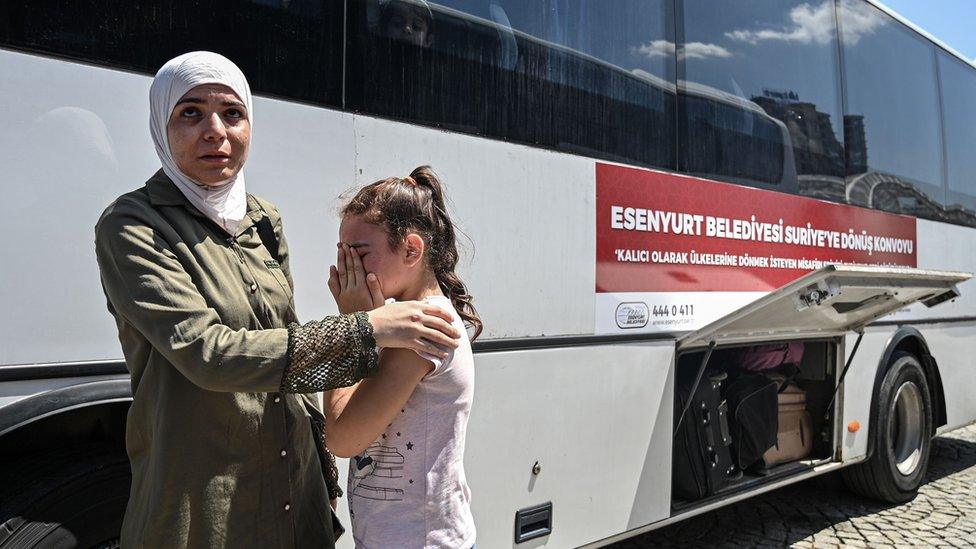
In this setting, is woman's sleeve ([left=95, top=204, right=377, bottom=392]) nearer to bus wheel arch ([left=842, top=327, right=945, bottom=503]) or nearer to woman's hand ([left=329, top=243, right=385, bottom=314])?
woman's hand ([left=329, top=243, right=385, bottom=314])

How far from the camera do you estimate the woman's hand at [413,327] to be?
156cm

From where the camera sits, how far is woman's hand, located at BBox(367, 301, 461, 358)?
5.12ft

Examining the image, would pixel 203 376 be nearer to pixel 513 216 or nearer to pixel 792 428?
pixel 513 216

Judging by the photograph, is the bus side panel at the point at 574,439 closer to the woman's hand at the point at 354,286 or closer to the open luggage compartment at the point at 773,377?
the open luggage compartment at the point at 773,377

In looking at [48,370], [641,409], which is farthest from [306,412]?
[641,409]

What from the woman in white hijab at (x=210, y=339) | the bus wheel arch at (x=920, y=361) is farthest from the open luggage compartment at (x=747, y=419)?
the woman in white hijab at (x=210, y=339)

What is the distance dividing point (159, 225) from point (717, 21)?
3.37 metres

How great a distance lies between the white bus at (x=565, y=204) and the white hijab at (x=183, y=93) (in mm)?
540

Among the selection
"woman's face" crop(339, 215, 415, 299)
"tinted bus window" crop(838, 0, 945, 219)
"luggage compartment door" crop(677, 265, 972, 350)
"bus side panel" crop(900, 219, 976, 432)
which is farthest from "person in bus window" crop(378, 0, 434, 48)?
"bus side panel" crop(900, 219, 976, 432)

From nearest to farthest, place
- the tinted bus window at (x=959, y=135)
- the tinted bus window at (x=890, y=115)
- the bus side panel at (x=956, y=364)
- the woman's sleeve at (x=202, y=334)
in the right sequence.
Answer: the woman's sleeve at (x=202, y=334), the tinted bus window at (x=890, y=115), the bus side panel at (x=956, y=364), the tinted bus window at (x=959, y=135)

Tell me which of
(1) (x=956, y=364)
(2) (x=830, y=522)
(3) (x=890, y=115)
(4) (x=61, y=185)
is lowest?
(2) (x=830, y=522)

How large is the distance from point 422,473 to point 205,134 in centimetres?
81

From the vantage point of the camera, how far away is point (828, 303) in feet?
13.0

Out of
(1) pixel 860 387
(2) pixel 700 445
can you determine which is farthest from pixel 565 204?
(1) pixel 860 387
